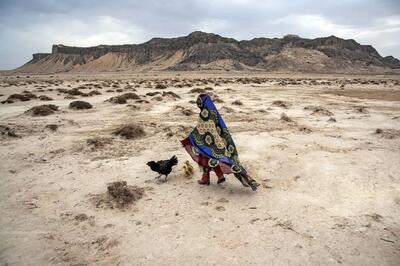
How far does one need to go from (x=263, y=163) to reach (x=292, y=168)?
77 centimetres

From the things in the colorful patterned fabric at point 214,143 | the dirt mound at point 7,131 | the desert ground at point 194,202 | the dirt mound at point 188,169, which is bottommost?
the desert ground at point 194,202

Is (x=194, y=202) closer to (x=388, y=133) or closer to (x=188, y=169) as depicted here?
(x=188, y=169)

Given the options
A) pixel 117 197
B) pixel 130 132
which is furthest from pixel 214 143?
pixel 130 132

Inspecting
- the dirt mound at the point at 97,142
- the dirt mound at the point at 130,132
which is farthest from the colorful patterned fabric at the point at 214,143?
the dirt mound at the point at 130,132

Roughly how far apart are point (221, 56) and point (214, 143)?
12422 cm

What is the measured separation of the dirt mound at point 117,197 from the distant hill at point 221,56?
11027cm

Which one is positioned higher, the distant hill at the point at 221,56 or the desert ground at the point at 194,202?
the distant hill at the point at 221,56

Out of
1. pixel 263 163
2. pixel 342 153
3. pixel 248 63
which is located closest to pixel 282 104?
pixel 342 153

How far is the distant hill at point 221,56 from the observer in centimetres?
12131

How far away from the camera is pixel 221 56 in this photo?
417 feet

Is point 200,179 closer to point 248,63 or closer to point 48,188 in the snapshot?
point 48,188

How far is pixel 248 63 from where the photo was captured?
5162 inches

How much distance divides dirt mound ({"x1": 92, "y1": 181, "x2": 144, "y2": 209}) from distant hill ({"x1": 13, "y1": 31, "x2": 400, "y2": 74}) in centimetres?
11027

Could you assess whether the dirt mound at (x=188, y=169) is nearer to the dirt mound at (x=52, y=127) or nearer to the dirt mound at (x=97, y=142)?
the dirt mound at (x=97, y=142)
